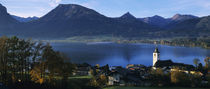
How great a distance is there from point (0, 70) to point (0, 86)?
862 centimetres

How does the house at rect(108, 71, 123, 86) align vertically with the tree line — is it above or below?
below

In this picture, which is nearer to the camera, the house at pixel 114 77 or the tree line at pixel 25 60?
the tree line at pixel 25 60

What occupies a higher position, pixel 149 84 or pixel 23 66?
pixel 23 66

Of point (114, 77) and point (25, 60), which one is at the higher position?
point (25, 60)

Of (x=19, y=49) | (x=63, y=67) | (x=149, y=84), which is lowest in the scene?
(x=149, y=84)

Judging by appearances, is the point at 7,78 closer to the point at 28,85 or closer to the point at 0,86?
the point at 28,85

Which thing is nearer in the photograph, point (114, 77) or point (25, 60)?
point (25, 60)

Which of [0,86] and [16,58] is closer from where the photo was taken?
[0,86]

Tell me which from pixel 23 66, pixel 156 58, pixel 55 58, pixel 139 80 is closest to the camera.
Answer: pixel 55 58

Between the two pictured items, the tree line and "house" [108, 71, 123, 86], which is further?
"house" [108, 71, 123, 86]

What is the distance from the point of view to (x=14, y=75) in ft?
111

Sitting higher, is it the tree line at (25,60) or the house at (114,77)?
the tree line at (25,60)

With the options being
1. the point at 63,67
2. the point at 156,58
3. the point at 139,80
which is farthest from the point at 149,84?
the point at 156,58

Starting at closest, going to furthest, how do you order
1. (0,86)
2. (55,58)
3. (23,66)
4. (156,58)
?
(0,86) < (55,58) < (23,66) < (156,58)
